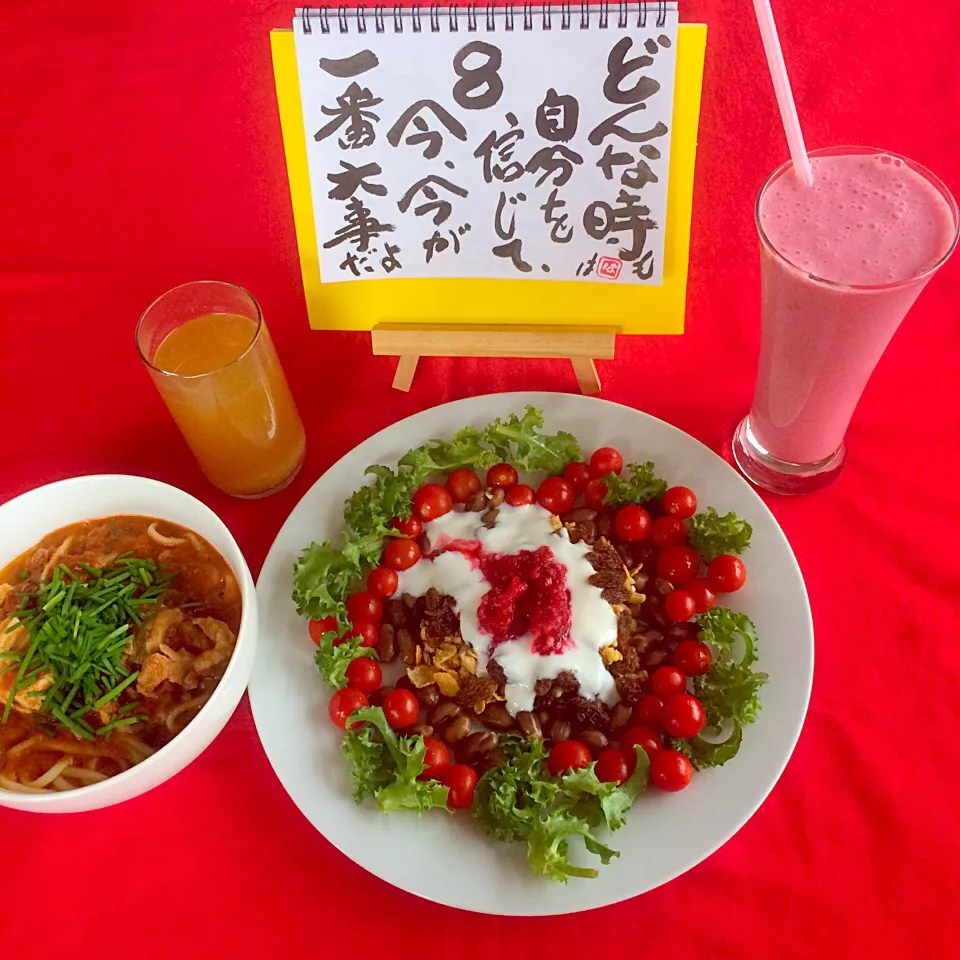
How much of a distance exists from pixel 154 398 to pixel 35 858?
0.86 metres

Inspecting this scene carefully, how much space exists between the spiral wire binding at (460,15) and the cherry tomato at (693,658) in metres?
0.91

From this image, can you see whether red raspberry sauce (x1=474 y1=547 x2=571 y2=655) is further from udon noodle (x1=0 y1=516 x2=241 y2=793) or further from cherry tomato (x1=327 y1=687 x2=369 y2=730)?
udon noodle (x1=0 y1=516 x2=241 y2=793)

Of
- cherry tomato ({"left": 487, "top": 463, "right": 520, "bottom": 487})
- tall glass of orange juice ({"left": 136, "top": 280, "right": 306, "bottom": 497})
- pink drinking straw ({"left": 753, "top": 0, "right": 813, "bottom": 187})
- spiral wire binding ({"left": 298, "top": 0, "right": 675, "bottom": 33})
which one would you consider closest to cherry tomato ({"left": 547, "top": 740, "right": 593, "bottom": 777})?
cherry tomato ({"left": 487, "top": 463, "right": 520, "bottom": 487})

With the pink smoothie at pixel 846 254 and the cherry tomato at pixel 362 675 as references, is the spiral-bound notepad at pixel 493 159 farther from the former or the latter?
the cherry tomato at pixel 362 675

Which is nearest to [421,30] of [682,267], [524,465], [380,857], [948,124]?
[682,267]

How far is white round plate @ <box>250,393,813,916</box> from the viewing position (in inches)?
49.3

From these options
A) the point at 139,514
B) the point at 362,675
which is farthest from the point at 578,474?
the point at 139,514

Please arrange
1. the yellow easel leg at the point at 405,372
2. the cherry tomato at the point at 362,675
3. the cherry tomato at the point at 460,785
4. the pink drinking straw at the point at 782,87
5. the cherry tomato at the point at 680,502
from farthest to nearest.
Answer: the yellow easel leg at the point at 405,372 < the cherry tomato at the point at 680,502 < the cherry tomato at the point at 362,675 < the cherry tomato at the point at 460,785 < the pink drinking straw at the point at 782,87

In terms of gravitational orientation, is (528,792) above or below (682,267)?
below

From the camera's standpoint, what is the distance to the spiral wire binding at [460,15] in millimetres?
1281

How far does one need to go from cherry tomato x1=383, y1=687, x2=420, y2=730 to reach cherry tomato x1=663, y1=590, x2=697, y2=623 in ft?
1.40

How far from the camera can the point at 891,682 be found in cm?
147

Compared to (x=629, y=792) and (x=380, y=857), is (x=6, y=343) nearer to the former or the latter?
(x=380, y=857)

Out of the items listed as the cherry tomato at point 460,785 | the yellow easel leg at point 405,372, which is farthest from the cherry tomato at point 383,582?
the yellow easel leg at point 405,372
